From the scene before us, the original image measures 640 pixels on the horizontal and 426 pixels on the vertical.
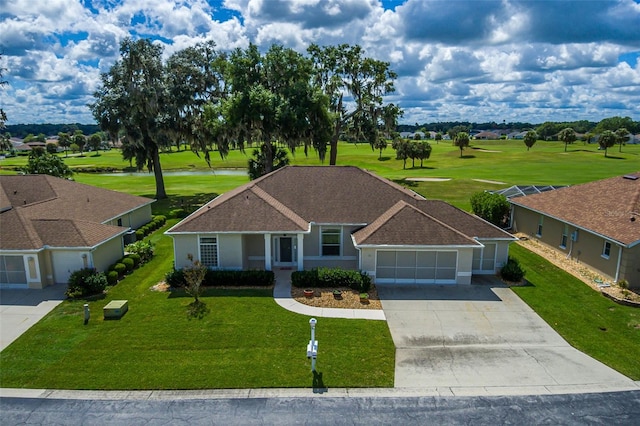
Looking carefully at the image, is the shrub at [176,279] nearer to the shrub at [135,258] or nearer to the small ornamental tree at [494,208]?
the shrub at [135,258]

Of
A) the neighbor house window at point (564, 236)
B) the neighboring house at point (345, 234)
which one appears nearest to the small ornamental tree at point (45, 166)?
the neighboring house at point (345, 234)

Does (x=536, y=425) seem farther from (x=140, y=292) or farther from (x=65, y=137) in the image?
(x=65, y=137)

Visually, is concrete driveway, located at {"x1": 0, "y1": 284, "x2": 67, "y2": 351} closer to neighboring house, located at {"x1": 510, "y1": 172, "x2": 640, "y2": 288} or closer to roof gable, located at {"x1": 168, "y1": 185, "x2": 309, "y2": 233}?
roof gable, located at {"x1": 168, "y1": 185, "x2": 309, "y2": 233}

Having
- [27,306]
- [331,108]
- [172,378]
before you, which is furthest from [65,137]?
[172,378]

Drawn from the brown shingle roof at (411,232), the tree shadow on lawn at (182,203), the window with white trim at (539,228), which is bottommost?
the tree shadow on lawn at (182,203)

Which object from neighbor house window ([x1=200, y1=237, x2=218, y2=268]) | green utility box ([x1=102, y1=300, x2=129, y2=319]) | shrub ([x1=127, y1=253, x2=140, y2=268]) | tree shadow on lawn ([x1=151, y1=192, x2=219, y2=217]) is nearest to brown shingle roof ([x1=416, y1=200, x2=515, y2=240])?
neighbor house window ([x1=200, y1=237, x2=218, y2=268])

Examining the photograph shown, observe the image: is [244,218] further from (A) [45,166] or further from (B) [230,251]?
(A) [45,166]
